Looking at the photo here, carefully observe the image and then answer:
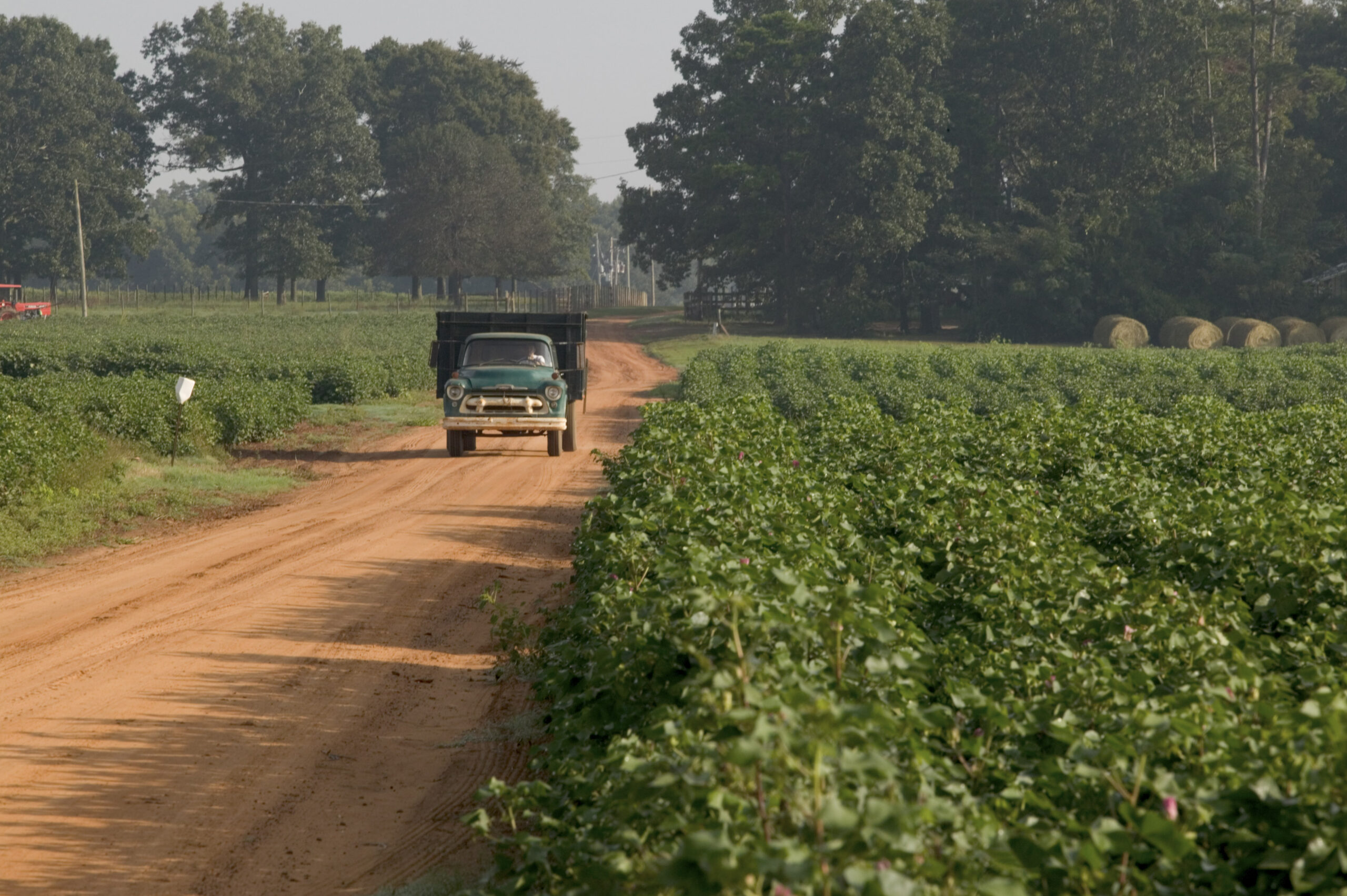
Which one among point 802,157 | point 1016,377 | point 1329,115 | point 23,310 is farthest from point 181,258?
point 1016,377

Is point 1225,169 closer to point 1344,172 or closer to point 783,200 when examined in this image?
point 1344,172

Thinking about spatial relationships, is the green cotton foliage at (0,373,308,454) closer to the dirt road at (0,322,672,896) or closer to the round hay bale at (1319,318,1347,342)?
the dirt road at (0,322,672,896)

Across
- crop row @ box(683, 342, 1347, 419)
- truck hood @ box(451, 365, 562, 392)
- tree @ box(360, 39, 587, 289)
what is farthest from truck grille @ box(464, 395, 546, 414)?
tree @ box(360, 39, 587, 289)

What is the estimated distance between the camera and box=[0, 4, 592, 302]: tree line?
85.5 metres

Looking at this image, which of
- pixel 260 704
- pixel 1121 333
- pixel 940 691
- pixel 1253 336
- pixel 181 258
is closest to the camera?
pixel 940 691

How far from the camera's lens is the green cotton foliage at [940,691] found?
138 inches

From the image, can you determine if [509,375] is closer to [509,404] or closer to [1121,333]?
[509,404]

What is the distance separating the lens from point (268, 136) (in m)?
93.7

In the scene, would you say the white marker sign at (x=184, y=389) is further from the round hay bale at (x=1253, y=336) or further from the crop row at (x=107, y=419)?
the round hay bale at (x=1253, y=336)

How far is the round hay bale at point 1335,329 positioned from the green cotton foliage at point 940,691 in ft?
139

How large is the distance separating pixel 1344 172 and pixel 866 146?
24055mm

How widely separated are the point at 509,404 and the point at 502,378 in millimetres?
440

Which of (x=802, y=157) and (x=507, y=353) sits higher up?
(x=802, y=157)

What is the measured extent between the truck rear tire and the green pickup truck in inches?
0.7
